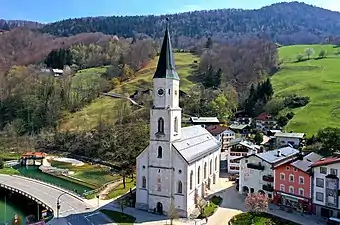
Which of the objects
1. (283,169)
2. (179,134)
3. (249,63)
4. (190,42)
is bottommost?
(283,169)

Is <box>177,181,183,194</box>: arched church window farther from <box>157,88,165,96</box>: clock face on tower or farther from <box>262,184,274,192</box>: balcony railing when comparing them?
<box>262,184,274,192</box>: balcony railing

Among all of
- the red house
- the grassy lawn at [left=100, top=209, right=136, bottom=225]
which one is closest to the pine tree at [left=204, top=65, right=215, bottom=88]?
the red house

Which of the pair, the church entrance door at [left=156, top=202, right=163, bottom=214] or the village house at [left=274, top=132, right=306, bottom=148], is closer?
the church entrance door at [left=156, top=202, right=163, bottom=214]

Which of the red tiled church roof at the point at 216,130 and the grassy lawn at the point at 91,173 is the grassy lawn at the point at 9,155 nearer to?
the grassy lawn at the point at 91,173

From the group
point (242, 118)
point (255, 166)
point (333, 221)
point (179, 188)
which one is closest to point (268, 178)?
point (255, 166)

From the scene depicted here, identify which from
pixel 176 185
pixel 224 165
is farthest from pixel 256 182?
pixel 224 165

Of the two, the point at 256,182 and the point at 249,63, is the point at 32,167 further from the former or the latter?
the point at 249,63
